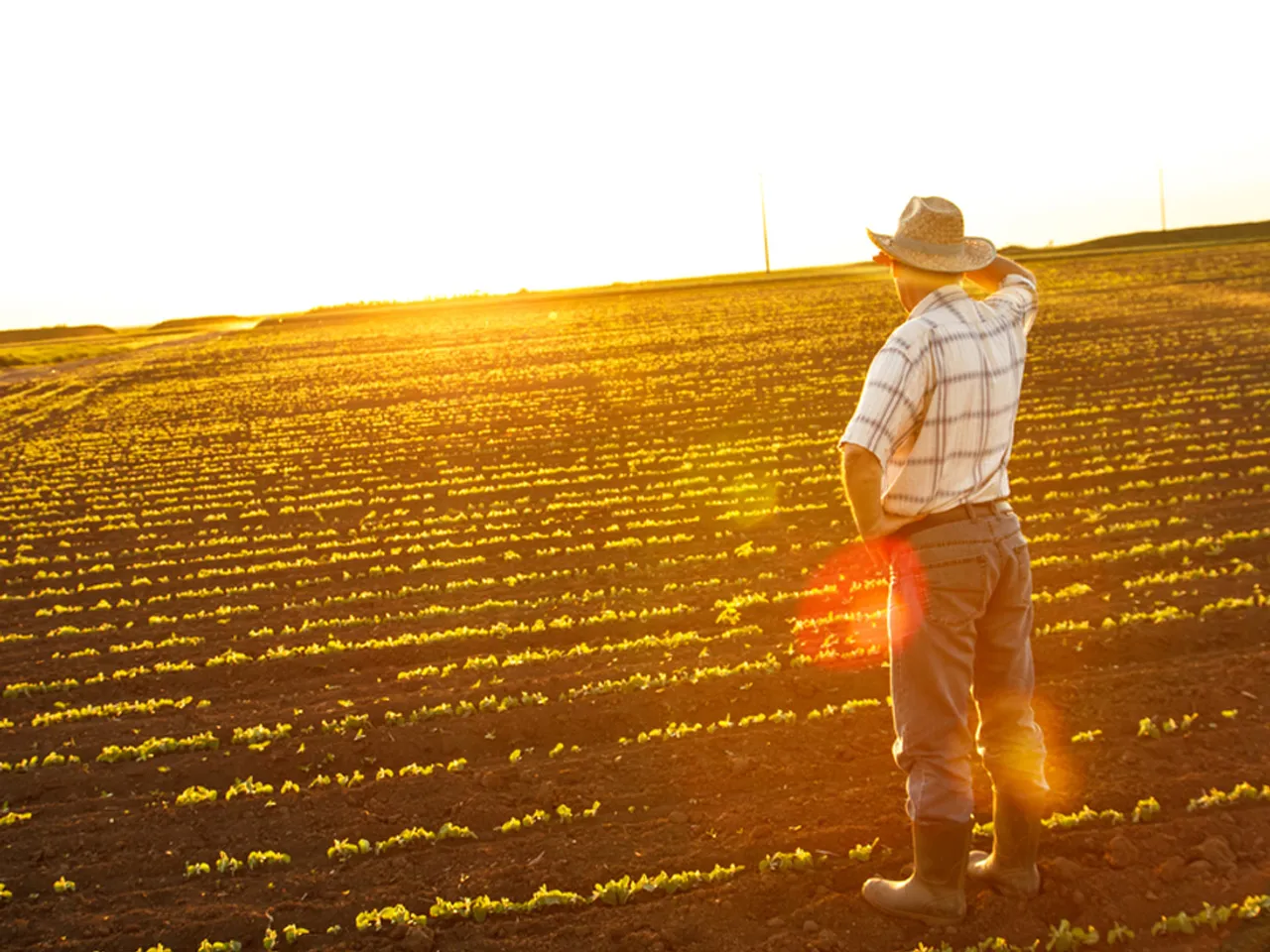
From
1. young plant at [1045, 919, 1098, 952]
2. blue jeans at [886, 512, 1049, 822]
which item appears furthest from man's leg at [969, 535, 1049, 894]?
young plant at [1045, 919, 1098, 952]

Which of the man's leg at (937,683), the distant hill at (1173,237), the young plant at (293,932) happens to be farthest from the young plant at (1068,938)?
the distant hill at (1173,237)

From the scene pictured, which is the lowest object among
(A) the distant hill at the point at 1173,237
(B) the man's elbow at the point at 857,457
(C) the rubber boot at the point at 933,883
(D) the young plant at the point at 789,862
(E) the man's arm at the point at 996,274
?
(D) the young plant at the point at 789,862

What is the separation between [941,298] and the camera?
11.8ft

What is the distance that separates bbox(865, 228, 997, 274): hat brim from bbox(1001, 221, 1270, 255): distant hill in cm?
6935

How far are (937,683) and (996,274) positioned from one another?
167 cm

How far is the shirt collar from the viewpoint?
357 centimetres

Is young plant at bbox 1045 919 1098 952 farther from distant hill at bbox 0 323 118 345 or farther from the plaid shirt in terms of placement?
distant hill at bbox 0 323 118 345

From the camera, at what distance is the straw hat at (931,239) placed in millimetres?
3553

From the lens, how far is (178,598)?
987 cm

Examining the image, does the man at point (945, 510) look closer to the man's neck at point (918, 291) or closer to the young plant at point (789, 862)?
the man's neck at point (918, 291)

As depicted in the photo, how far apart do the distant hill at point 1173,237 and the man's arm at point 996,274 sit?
226 ft

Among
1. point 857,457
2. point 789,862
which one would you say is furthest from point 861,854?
point 857,457

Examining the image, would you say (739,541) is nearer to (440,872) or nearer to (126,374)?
(440,872)

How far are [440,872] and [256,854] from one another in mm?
997
